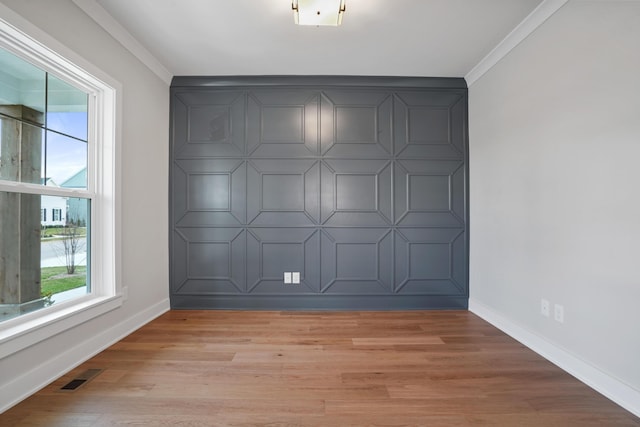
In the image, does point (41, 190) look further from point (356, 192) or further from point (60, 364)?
point (356, 192)

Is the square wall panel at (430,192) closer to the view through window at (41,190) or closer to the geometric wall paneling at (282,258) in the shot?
the geometric wall paneling at (282,258)

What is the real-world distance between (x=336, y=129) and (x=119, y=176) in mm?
2093

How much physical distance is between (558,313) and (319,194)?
2211 mm

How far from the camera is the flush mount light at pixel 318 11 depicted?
5.78 ft

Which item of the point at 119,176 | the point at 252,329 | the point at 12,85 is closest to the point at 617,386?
the point at 252,329

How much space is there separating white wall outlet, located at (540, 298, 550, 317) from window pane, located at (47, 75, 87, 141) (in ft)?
12.1

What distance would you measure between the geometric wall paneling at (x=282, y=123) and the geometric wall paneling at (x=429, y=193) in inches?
41.4

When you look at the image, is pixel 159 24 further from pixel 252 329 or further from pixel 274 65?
pixel 252 329

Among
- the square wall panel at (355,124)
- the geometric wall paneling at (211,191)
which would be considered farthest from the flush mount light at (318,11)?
the geometric wall paneling at (211,191)

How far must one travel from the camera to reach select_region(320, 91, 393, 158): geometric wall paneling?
9.81 feet

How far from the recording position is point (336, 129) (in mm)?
2994

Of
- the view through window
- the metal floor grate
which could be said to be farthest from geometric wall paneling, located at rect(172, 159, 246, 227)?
the metal floor grate

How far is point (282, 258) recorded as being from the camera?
2.98 m

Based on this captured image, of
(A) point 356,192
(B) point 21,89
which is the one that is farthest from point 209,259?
(B) point 21,89
